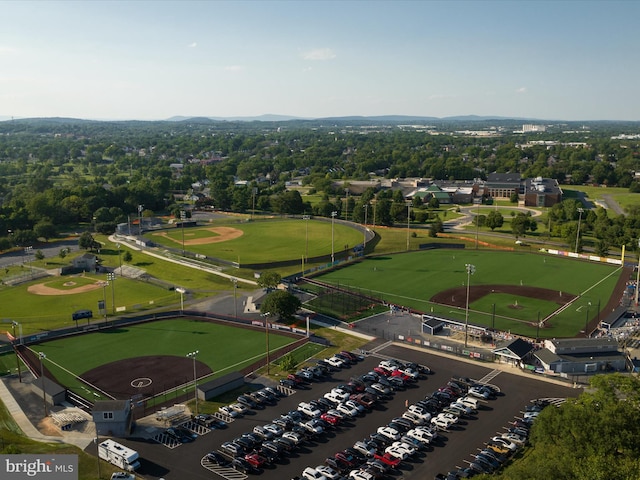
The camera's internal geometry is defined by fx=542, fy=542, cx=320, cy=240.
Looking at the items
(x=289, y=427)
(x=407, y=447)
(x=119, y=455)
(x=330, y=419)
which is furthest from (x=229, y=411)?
(x=407, y=447)

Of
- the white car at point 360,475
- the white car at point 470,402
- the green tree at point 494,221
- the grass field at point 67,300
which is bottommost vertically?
the grass field at point 67,300

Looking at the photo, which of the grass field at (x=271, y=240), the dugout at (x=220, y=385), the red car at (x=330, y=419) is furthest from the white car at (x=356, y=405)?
the grass field at (x=271, y=240)

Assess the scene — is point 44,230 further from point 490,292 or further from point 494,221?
point 494,221

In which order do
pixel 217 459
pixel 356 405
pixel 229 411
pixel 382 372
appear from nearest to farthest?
pixel 217 459 < pixel 229 411 < pixel 356 405 < pixel 382 372

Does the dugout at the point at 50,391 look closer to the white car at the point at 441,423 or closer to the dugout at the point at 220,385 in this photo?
the dugout at the point at 220,385

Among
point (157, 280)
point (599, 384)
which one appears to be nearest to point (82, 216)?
point (157, 280)

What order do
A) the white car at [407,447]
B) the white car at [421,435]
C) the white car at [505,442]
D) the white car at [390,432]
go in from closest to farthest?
the white car at [407,447]
the white car at [505,442]
the white car at [421,435]
the white car at [390,432]
